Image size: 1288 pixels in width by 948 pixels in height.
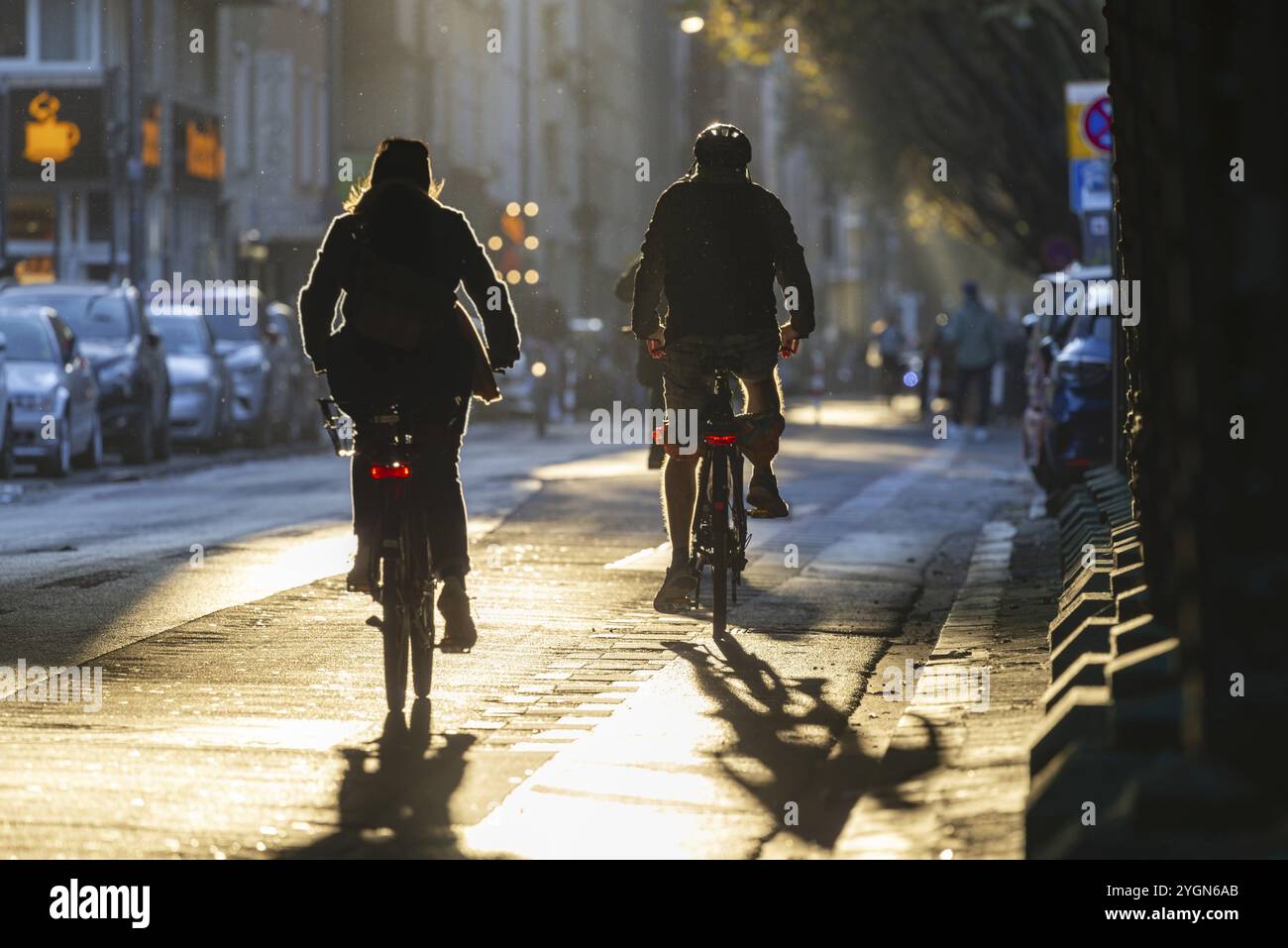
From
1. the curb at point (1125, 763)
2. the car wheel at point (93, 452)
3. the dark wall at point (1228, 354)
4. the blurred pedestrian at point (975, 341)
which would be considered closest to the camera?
the dark wall at point (1228, 354)

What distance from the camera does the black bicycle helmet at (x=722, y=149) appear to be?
405 inches

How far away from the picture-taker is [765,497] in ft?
35.3

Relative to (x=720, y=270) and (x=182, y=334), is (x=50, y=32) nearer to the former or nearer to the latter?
(x=182, y=334)

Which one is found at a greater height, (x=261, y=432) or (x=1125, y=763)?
(x=1125, y=763)

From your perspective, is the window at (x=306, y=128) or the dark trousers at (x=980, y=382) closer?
the dark trousers at (x=980, y=382)

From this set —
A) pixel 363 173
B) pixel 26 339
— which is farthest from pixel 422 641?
pixel 26 339

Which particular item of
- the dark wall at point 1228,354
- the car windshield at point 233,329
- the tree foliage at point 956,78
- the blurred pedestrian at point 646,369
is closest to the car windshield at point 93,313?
the car windshield at point 233,329

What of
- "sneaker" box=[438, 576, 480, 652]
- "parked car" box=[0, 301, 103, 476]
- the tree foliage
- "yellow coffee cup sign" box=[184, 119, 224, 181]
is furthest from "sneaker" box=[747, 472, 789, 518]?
"yellow coffee cup sign" box=[184, 119, 224, 181]

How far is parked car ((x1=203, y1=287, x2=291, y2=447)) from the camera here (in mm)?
31203

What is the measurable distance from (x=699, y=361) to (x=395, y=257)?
7.82ft

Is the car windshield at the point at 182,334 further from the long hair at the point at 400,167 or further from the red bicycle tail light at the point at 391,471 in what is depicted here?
the red bicycle tail light at the point at 391,471

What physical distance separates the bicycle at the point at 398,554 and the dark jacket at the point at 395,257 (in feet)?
0.63

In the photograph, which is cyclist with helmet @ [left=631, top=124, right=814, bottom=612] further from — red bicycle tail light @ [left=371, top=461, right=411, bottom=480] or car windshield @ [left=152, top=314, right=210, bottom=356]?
car windshield @ [left=152, top=314, right=210, bottom=356]
